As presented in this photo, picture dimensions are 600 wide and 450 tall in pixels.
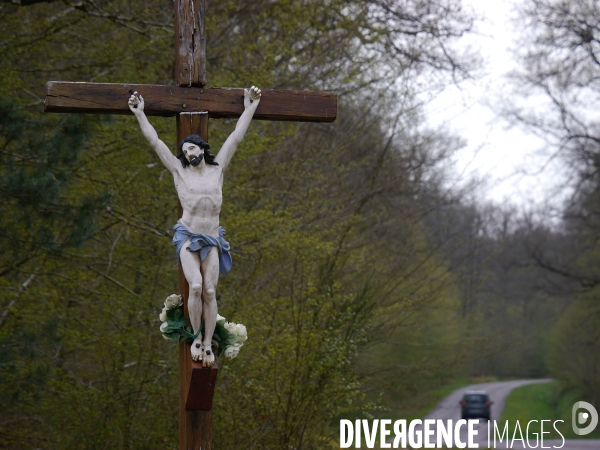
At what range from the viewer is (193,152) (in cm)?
512

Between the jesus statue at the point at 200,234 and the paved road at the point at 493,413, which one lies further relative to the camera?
the paved road at the point at 493,413

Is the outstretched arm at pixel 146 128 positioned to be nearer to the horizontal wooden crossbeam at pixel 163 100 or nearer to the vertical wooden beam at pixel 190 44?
the horizontal wooden crossbeam at pixel 163 100

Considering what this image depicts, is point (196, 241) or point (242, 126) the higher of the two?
point (242, 126)

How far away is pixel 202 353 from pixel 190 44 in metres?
1.83

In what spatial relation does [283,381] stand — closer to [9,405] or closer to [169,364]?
[169,364]

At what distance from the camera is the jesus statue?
5016mm

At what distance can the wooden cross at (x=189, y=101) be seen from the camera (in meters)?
5.10

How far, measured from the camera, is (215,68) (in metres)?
11.9

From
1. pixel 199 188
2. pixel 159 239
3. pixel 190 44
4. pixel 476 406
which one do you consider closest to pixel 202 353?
pixel 199 188

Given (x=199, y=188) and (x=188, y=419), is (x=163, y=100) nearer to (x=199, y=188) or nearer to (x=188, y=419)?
(x=199, y=188)

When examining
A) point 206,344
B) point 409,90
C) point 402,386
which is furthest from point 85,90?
point 402,386

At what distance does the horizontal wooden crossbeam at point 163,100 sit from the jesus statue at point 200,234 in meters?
0.37

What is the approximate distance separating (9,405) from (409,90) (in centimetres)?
813

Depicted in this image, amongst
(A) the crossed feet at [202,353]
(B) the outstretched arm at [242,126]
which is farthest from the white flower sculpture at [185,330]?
(B) the outstretched arm at [242,126]
